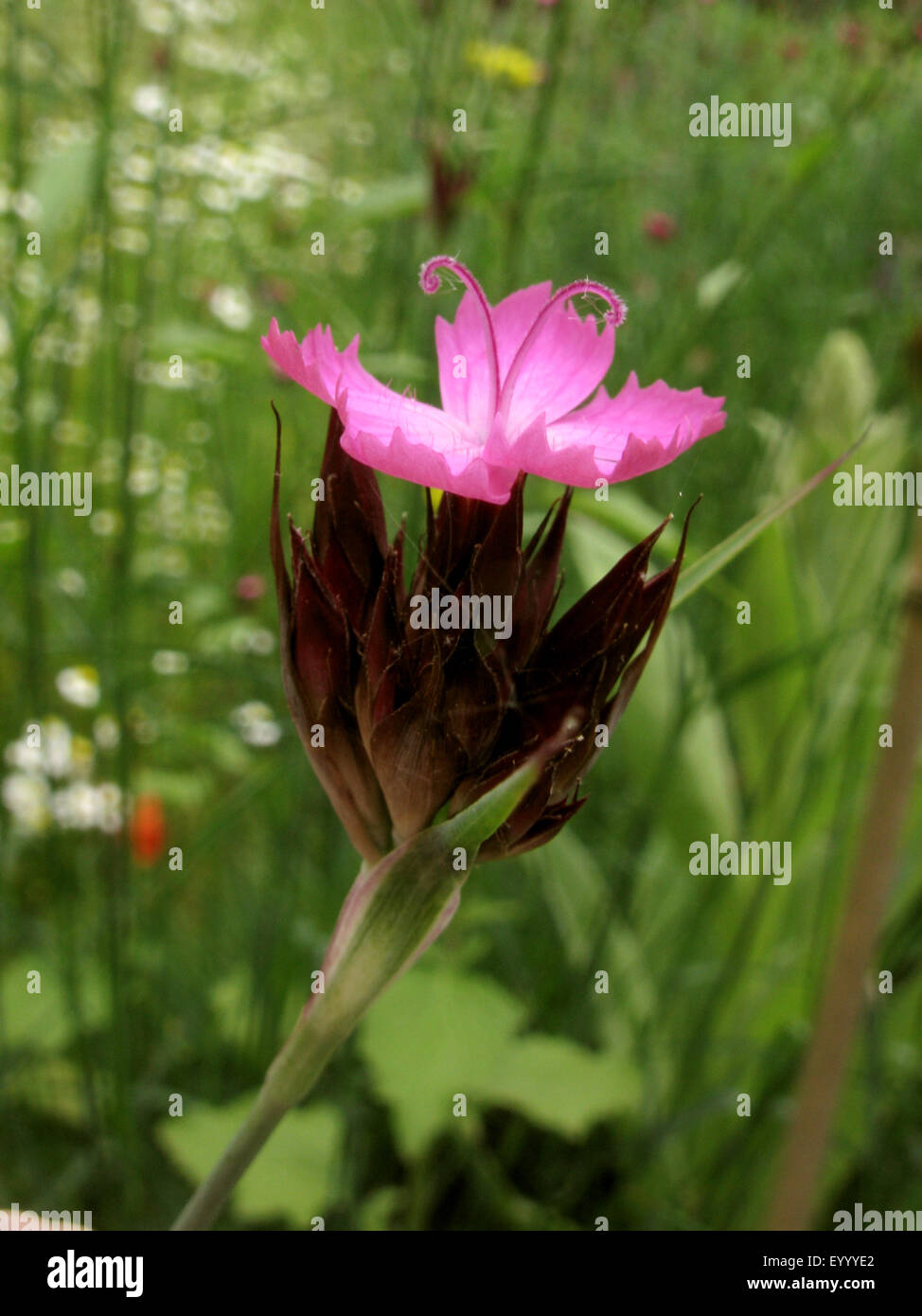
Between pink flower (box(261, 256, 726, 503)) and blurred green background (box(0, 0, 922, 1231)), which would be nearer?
pink flower (box(261, 256, 726, 503))

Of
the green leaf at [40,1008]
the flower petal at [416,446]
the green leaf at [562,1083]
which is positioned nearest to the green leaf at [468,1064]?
the green leaf at [562,1083]

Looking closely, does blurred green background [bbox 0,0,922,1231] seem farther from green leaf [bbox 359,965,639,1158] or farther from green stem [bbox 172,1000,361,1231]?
green stem [bbox 172,1000,361,1231]

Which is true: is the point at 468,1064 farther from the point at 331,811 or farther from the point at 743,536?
the point at 743,536

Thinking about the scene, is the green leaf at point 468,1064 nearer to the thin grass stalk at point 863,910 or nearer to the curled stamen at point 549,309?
the thin grass stalk at point 863,910

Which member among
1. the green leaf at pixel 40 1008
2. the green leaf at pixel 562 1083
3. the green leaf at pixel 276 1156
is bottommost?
the green leaf at pixel 276 1156

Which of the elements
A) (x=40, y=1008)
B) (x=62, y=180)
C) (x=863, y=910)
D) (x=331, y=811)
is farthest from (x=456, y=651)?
(x=40, y=1008)

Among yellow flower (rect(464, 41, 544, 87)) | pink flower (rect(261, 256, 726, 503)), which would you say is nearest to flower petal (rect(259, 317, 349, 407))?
pink flower (rect(261, 256, 726, 503))
